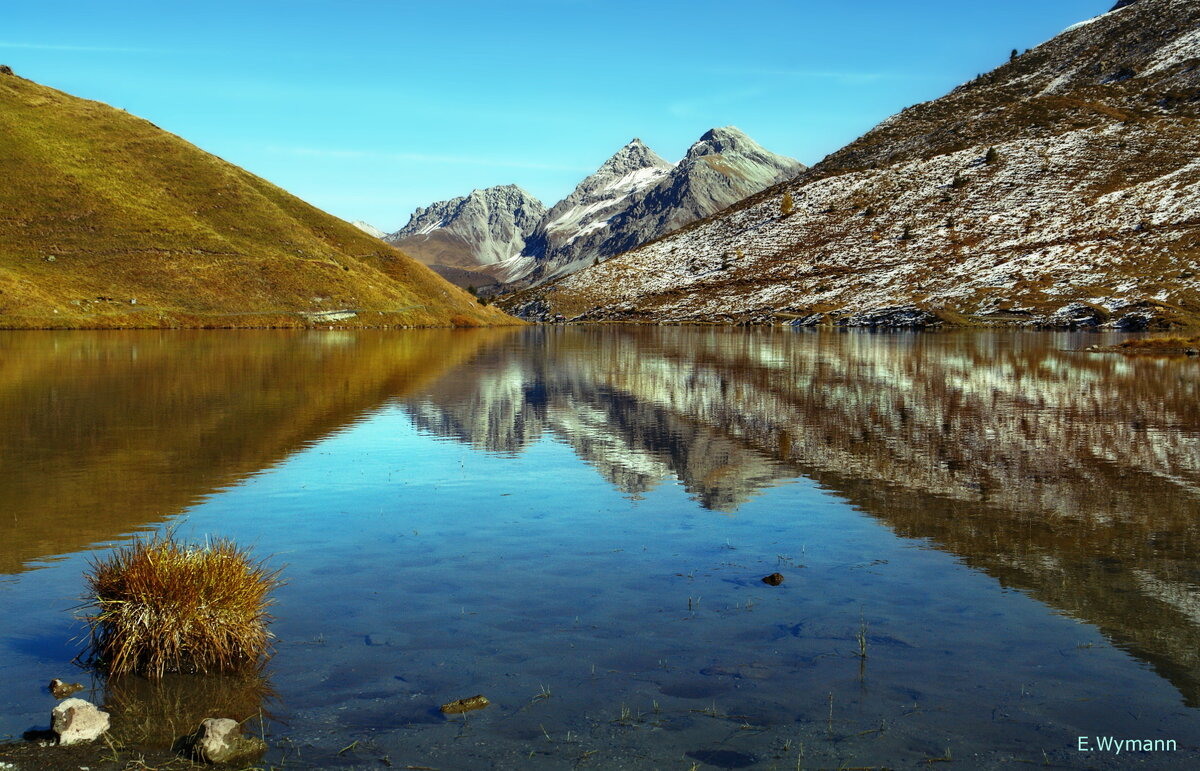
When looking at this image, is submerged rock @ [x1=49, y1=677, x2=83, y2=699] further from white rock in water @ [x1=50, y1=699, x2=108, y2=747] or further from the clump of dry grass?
white rock in water @ [x1=50, y1=699, x2=108, y2=747]

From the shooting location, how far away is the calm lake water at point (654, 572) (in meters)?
9.53

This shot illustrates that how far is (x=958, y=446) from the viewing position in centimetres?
2728

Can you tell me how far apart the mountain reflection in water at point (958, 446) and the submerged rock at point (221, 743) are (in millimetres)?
9660

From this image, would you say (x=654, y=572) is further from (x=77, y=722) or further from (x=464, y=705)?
(x=77, y=722)

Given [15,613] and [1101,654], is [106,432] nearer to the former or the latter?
[15,613]

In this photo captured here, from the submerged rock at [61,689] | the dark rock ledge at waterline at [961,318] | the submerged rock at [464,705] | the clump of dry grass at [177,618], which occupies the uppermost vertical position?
the dark rock ledge at waterline at [961,318]

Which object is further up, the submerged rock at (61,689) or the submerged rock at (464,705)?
the submerged rock at (464,705)

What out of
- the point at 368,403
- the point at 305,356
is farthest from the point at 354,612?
the point at 305,356

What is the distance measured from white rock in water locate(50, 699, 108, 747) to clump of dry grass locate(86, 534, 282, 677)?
4.68ft

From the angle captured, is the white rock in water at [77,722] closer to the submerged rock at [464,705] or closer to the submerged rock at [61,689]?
the submerged rock at [61,689]

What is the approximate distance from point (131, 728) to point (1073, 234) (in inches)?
6027

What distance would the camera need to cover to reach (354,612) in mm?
12914

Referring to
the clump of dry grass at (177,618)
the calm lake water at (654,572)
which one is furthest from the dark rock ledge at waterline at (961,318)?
the clump of dry grass at (177,618)

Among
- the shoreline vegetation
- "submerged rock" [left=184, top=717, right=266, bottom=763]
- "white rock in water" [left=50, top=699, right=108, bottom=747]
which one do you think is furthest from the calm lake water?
"white rock in water" [left=50, top=699, right=108, bottom=747]
